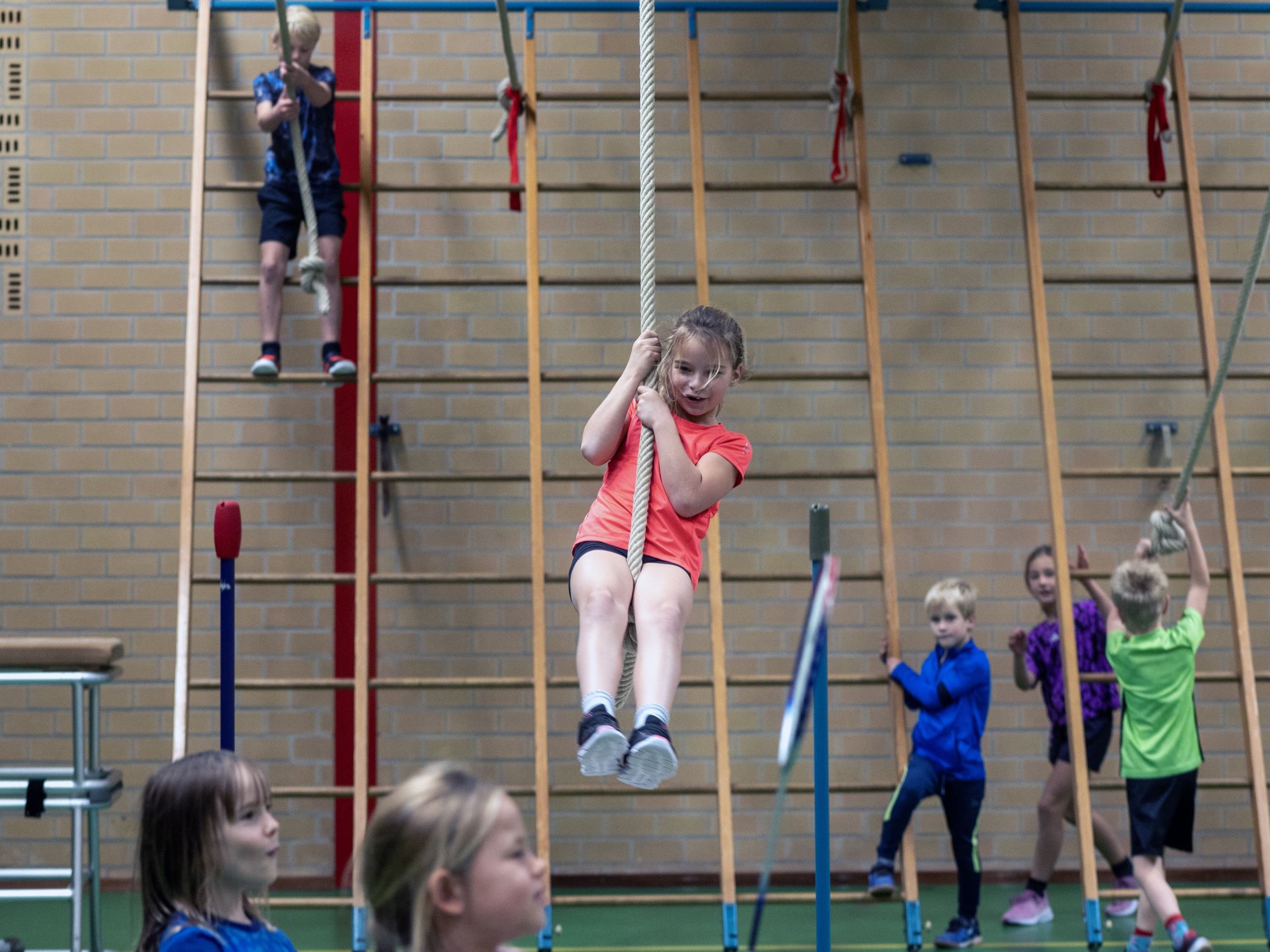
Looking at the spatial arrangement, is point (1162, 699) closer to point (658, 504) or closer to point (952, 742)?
point (952, 742)

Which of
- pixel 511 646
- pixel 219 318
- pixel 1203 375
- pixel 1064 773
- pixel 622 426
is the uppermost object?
pixel 219 318

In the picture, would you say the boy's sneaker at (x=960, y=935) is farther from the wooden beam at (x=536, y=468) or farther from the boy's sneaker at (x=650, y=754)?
the boy's sneaker at (x=650, y=754)

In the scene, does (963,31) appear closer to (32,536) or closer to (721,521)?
(721,521)

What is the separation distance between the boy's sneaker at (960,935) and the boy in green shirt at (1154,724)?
0.44m

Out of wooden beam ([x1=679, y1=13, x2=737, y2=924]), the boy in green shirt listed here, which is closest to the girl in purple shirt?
the boy in green shirt

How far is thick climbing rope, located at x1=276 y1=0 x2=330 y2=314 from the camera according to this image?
4.21 metres

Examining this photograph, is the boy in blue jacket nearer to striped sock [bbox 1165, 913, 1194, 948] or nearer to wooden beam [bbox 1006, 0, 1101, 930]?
wooden beam [bbox 1006, 0, 1101, 930]

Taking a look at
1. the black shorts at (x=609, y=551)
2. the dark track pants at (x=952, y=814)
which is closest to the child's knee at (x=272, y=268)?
the black shorts at (x=609, y=551)

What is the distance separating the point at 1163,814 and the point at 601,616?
212 cm

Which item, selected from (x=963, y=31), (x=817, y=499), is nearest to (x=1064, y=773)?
(x=817, y=499)

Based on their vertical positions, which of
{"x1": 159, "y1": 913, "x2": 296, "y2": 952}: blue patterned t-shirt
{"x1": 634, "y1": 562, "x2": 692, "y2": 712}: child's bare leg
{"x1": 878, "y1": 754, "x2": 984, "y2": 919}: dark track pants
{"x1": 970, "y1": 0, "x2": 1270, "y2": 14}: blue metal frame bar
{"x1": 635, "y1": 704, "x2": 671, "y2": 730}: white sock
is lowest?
{"x1": 878, "y1": 754, "x2": 984, "y2": 919}: dark track pants

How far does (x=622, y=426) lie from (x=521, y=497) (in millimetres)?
2303

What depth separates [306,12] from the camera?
14.4 feet

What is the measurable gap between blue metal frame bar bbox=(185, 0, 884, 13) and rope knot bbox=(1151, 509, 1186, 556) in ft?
6.35
